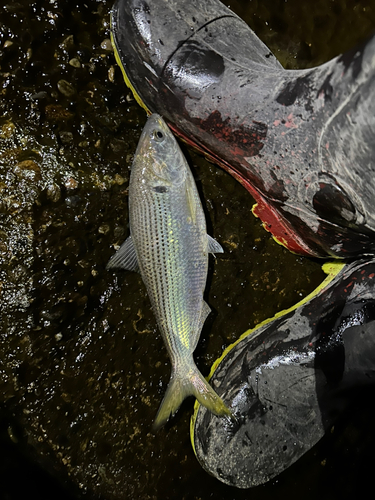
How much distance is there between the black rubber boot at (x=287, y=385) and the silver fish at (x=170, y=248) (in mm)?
266

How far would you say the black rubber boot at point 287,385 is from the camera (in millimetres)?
1981

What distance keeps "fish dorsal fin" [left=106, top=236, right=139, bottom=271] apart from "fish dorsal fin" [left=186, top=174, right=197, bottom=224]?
0.36 meters

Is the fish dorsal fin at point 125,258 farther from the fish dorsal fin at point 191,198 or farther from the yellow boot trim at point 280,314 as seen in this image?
the yellow boot trim at point 280,314

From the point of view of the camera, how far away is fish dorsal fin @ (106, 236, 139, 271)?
6.25ft

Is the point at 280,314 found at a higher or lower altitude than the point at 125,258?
lower

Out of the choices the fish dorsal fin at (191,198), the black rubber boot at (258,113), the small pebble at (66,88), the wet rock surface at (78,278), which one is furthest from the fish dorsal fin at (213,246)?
the small pebble at (66,88)

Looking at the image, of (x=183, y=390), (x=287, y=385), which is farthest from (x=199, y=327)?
(x=287, y=385)

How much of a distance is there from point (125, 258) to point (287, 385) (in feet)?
3.85

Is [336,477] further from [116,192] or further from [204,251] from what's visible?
[116,192]

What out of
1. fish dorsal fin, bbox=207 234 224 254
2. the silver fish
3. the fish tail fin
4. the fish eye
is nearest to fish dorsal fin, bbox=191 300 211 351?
the silver fish

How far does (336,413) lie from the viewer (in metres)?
2.11

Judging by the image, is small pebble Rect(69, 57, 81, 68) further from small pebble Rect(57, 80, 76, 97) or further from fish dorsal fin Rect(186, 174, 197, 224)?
fish dorsal fin Rect(186, 174, 197, 224)

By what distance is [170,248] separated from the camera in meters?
1.83

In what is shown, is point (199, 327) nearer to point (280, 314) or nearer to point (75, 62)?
point (280, 314)
